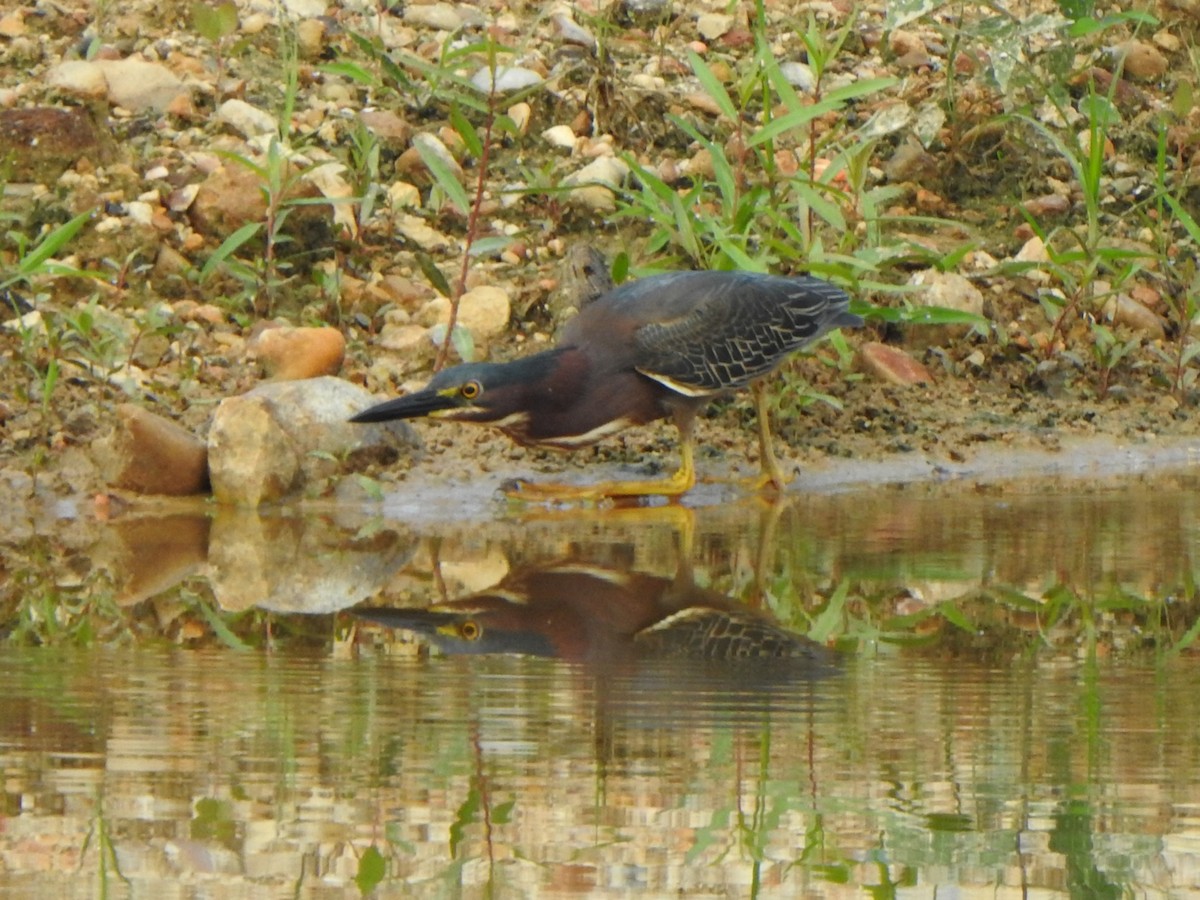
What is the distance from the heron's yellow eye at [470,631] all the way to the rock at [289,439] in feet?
6.41

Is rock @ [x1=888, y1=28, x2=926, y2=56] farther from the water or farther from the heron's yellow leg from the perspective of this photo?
the water

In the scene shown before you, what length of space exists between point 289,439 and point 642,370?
108cm

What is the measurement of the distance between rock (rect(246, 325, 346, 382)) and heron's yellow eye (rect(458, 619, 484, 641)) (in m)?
2.66

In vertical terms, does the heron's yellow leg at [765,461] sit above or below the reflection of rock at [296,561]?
above

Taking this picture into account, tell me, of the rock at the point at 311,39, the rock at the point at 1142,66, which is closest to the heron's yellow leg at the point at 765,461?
the rock at the point at 311,39

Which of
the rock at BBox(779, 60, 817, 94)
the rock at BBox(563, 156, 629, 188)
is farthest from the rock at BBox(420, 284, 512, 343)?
the rock at BBox(779, 60, 817, 94)

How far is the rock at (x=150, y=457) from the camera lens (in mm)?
6332

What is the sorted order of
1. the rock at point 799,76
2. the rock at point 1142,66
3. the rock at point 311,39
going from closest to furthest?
the rock at point 799,76
the rock at point 311,39
the rock at point 1142,66

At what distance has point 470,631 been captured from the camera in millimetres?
4402

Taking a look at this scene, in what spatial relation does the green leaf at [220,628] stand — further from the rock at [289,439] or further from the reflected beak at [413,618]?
the rock at [289,439]

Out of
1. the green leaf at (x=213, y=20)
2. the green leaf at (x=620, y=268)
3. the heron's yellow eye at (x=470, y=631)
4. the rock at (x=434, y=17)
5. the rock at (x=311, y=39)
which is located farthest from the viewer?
the rock at (x=434, y=17)

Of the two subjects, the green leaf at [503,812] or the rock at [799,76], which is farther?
the rock at [799,76]

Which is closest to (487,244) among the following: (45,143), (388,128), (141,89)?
(388,128)

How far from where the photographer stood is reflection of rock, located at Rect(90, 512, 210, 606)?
16.9 ft
